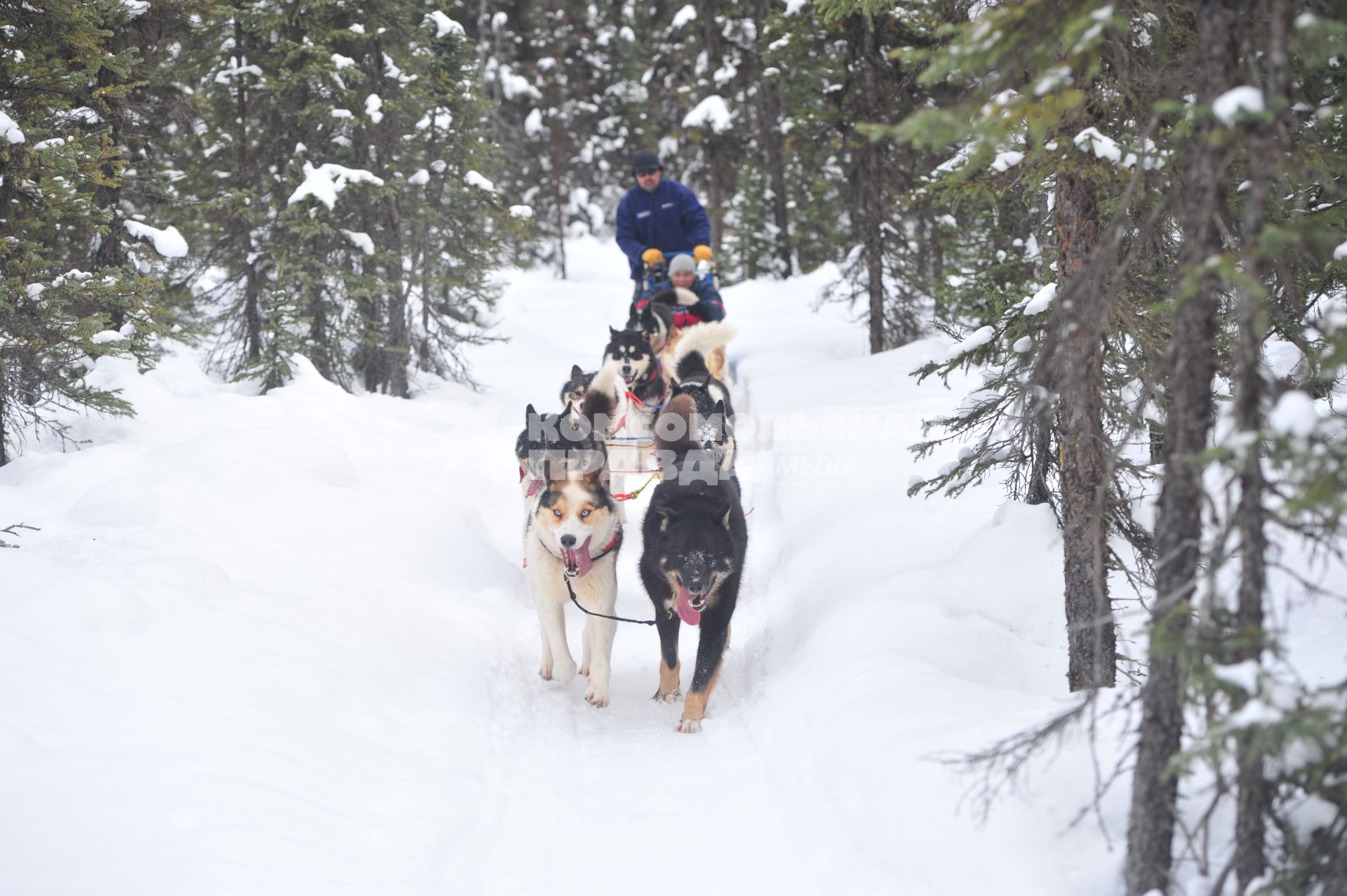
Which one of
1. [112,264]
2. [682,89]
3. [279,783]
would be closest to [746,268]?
[682,89]

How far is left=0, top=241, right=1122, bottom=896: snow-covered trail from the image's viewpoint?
2.73 m

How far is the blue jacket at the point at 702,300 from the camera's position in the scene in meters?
10.5

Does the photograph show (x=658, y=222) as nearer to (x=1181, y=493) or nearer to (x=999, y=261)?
(x=999, y=261)

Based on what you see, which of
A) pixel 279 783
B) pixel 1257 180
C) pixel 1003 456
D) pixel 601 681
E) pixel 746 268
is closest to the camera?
pixel 1257 180

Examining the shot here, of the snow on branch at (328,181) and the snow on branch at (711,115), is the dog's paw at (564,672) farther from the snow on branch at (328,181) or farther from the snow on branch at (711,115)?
the snow on branch at (711,115)

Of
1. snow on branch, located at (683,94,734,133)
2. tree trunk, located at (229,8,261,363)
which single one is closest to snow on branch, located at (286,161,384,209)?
tree trunk, located at (229,8,261,363)

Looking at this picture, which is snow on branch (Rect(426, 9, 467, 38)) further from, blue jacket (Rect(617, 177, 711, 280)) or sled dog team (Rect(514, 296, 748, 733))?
sled dog team (Rect(514, 296, 748, 733))

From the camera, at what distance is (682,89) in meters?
20.0

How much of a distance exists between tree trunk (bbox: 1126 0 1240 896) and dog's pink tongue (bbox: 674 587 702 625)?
2399 millimetres

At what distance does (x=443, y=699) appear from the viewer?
4.38 metres

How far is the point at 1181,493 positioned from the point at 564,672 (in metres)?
3.41

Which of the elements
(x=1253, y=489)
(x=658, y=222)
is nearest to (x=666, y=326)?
(x=658, y=222)

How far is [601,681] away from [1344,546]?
3.53 meters

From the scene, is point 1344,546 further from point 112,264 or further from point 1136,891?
point 112,264
